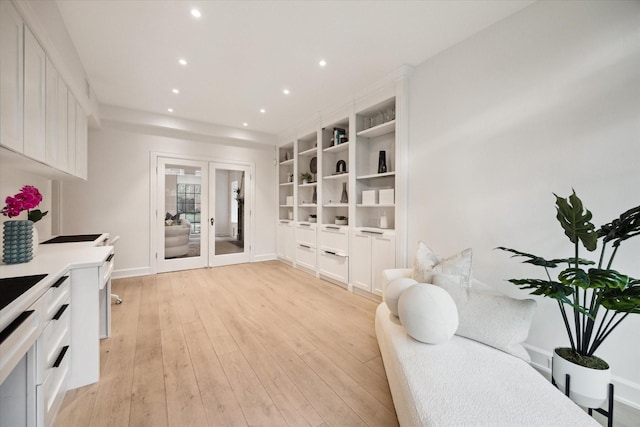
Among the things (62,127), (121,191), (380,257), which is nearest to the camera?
(62,127)

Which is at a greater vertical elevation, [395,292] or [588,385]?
[395,292]

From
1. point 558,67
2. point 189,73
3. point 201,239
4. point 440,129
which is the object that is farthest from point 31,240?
point 558,67

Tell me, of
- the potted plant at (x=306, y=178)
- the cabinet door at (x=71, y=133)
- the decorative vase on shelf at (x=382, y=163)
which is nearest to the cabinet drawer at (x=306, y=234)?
the potted plant at (x=306, y=178)

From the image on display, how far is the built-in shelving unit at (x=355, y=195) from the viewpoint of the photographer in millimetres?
3242

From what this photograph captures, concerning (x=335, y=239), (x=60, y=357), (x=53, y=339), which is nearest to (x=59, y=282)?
(x=53, y=339)

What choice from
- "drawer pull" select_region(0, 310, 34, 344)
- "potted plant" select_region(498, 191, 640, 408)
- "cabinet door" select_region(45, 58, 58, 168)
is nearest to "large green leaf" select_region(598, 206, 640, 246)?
"potted plant" select_region(498, 191, 640, 408)

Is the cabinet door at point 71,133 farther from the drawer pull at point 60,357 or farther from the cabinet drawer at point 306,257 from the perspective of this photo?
the cabinet drawer at point 306,257

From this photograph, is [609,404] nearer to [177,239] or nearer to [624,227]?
[624,227]

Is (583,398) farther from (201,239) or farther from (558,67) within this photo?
(201,239)

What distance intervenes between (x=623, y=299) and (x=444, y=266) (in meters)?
0.87

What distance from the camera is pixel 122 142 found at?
422 centimetres

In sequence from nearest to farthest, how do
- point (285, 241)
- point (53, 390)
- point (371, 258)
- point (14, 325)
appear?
point (14, 325)
point (53, 390)
point (371, 258)
point (285, 241)

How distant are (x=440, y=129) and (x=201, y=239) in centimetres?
447

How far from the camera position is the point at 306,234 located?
468 centimetres
